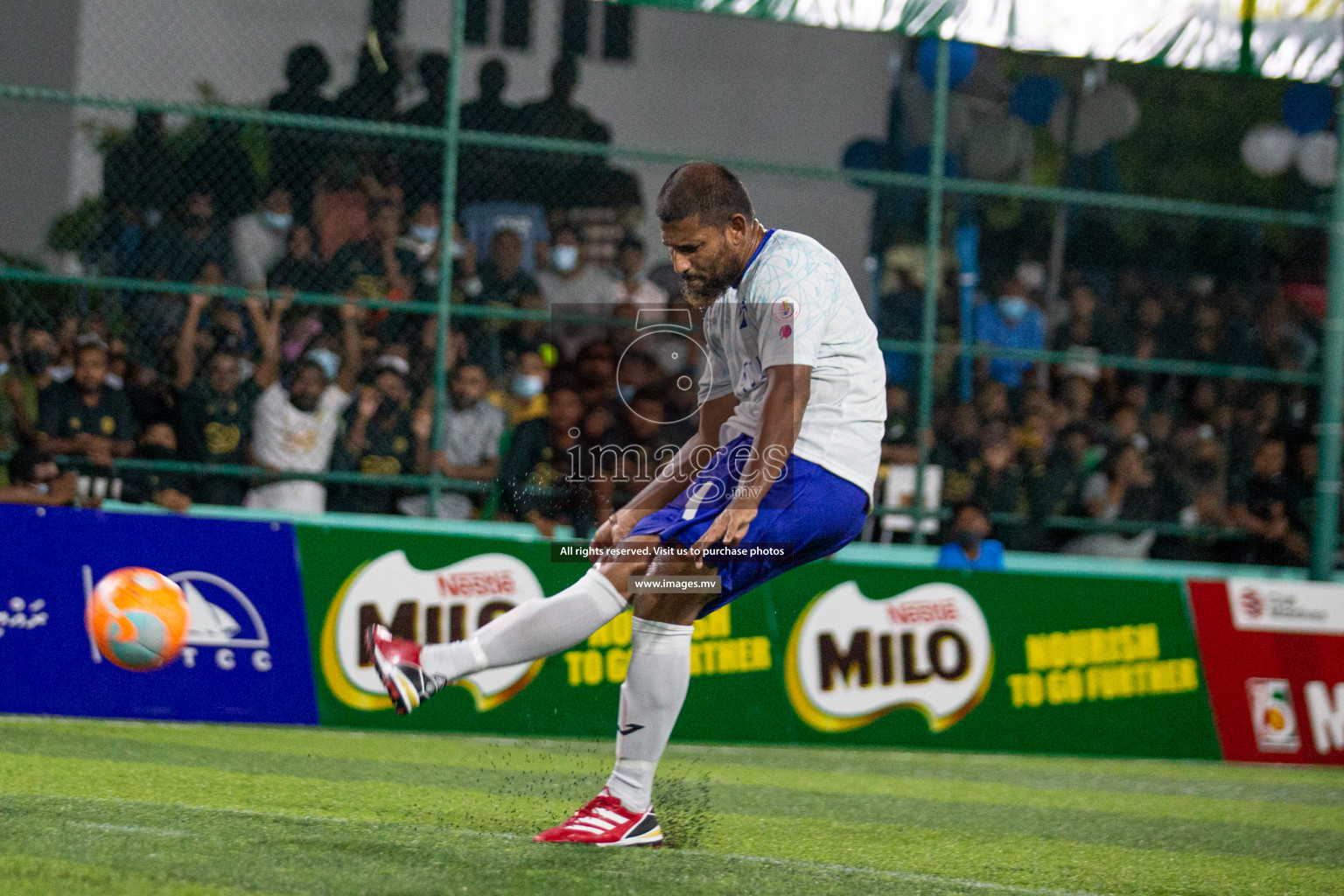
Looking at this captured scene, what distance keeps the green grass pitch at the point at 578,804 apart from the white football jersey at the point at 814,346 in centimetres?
134

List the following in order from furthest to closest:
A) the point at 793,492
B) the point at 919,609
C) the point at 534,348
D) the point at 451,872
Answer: the point at 534,348, the point at 919,609, the point at 793,492, the point at 451,872

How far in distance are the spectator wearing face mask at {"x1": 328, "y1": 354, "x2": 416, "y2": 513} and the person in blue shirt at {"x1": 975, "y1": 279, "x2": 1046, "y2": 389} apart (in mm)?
4804

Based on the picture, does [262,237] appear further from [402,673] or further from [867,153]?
[867,153]

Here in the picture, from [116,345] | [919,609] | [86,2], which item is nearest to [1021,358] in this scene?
[919,609]

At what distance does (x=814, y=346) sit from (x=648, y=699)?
1216mm

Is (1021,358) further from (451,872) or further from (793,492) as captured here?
(451,872)

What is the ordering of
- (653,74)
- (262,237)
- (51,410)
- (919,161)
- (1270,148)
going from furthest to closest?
(653,74)
(919,161)
(1270,148)
(262,237)
(51,410)

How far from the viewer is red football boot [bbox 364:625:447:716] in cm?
443

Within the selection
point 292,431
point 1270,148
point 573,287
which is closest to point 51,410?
point 292,431

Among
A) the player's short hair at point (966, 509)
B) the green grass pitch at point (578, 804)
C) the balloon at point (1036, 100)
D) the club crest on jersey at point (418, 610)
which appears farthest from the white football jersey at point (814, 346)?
the balloon at point (1036, 100)

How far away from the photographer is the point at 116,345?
9578 mm

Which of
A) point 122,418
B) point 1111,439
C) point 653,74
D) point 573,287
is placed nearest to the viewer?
point 122,418

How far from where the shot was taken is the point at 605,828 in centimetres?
481

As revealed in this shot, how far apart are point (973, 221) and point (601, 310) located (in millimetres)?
5168
